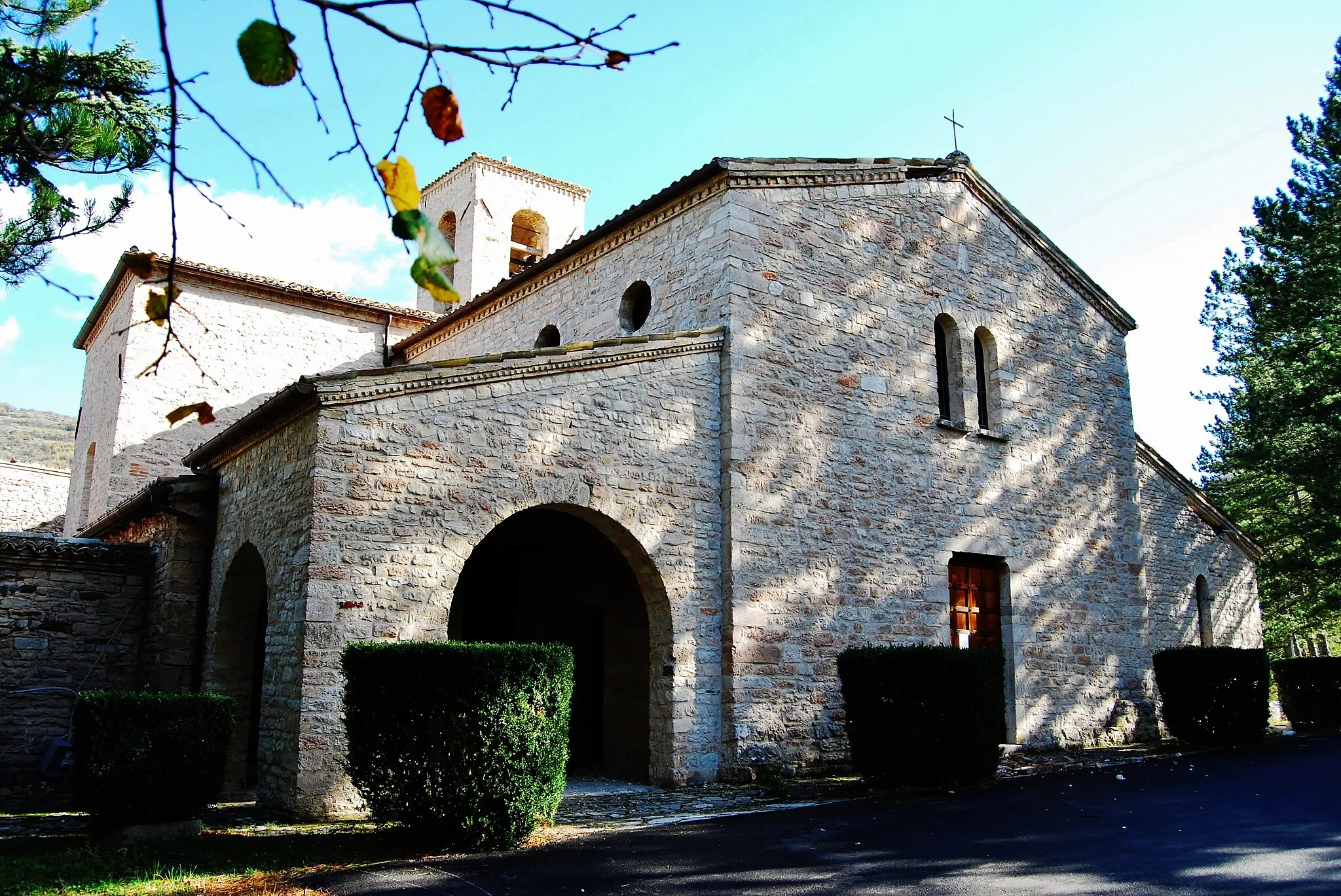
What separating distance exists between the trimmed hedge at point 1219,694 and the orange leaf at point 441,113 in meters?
14.1

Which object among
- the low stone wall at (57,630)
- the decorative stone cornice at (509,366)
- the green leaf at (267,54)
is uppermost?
the decorative stone cornice at (509,366)

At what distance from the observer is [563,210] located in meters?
22.7

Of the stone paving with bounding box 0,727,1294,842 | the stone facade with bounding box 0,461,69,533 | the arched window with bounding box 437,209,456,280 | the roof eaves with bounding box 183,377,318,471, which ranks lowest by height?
the stone paving with bounding box 0,727,1294,842

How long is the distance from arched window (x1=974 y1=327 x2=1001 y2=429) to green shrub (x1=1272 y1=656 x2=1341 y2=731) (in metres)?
7.24

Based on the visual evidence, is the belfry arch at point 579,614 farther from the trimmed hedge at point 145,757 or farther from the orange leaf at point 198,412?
the orange leaf at point 198,412

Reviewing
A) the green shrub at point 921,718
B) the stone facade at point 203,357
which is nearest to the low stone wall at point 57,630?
the stone facade at point 203,357

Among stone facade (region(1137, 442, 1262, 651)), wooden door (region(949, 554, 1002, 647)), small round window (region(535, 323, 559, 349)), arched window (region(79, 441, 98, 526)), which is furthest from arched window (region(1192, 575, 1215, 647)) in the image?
arched window (region(79, 441, 98, 526))

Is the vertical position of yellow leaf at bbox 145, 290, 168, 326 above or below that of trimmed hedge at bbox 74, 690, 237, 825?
above

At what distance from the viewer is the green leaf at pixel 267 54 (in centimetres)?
198

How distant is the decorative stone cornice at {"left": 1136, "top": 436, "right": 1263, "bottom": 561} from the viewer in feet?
54.1

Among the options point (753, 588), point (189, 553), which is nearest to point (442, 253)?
point (753, 588)

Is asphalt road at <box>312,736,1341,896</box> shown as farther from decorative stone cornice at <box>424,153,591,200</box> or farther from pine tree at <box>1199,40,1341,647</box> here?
decorative stone cornice at <box>424,153,591,200</box>

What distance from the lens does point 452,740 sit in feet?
21.8

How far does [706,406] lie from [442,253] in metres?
8.82
